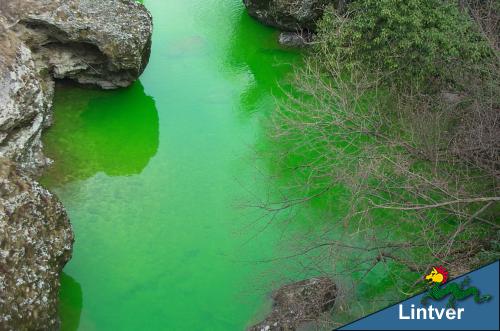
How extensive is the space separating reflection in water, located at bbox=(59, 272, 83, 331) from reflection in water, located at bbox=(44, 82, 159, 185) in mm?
2058

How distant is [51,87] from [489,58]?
305 inches

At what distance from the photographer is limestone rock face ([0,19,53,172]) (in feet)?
29.2

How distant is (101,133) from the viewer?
36.3 ft

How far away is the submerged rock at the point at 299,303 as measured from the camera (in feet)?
26.0

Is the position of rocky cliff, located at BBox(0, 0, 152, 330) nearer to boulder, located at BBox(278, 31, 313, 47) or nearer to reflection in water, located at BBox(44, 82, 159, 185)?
reflection in water, located at BBox(44, 82, 159, 185)

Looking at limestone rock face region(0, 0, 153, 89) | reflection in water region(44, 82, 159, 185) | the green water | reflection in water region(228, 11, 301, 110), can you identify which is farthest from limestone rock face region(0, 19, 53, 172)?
reflection in water region(228, 11, 301, 110)

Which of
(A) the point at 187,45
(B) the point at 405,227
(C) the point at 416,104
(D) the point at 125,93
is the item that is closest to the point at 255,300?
(B) the point at 405,227

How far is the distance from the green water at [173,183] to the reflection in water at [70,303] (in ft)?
0.05

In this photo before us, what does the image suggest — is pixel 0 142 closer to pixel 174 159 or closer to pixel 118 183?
pixel 118 183

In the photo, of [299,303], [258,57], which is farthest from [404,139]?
[258,57]

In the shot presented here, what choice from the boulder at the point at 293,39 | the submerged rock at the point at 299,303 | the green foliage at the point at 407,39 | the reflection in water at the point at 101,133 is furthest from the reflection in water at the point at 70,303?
the boulder at the point at 293,39

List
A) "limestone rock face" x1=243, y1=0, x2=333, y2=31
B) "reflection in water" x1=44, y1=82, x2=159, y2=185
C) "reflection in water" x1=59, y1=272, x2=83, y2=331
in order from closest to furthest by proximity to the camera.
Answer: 1. "reflection in water" x1=59, y1=272, x2=83, y2=331
2. "reflection in water" x1=44, y1=82, x2=159, y2=185
3. "limestone rock face" x1=243, y1=0, x2=333, y2=31

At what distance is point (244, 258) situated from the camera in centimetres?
903

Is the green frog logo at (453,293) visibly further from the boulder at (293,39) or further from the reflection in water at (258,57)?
the boulder at (293,39)
